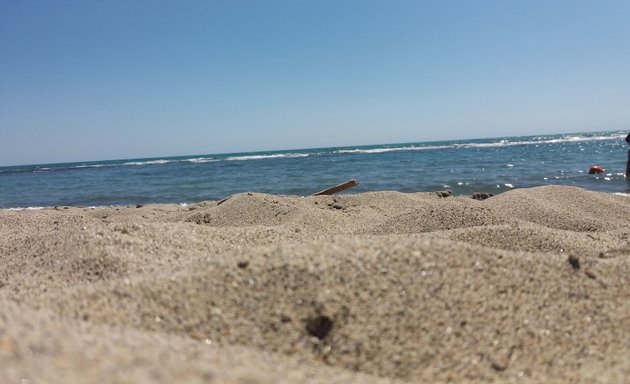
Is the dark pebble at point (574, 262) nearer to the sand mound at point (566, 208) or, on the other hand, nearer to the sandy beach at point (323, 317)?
the sandy beach at point (323, 317)

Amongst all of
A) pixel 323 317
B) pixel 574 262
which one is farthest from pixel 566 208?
pixel 323 317

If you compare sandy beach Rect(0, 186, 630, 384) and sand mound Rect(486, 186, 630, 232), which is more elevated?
sandy beach Rect(0, 186, 630, 384)

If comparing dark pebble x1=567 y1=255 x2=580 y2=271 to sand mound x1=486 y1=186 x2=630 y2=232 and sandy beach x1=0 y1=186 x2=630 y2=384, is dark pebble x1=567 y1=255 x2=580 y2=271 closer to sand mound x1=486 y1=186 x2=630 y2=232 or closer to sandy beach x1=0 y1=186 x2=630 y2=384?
sandy beach x1=0 y1=186 x2=630 y2=384

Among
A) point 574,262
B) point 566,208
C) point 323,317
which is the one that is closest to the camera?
point 323,317

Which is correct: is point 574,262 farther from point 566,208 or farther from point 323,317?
point 566,208

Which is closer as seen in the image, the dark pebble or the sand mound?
the dark pebble

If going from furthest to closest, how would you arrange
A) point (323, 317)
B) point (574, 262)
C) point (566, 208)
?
1. point (566, 208)
2. point (574, 262)
3. point (323, 317)

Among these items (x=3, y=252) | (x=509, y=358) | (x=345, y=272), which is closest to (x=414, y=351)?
(x=509, y=358)

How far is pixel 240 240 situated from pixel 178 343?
1.79m

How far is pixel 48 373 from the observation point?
0.90 meters

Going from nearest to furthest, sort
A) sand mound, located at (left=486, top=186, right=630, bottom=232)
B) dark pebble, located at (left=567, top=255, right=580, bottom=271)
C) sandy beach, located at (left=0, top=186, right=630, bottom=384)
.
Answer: sandy beach, located at (left=0, top=186, right=630, bottom=384) → dark pebble, located at (left=567, top=255, right=580, bottom=271) → sand mound, located at (left=486, top=186, right=630, bottom=232)

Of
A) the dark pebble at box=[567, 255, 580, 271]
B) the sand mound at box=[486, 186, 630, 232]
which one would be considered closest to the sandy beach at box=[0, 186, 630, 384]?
the dark pebble at box=[567, 255, 580, 271]

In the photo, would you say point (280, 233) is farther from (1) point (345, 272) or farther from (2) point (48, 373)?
(2) point (48, 373)

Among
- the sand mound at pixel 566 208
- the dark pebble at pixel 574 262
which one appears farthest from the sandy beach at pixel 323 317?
the sand mound at pixel 566 208
